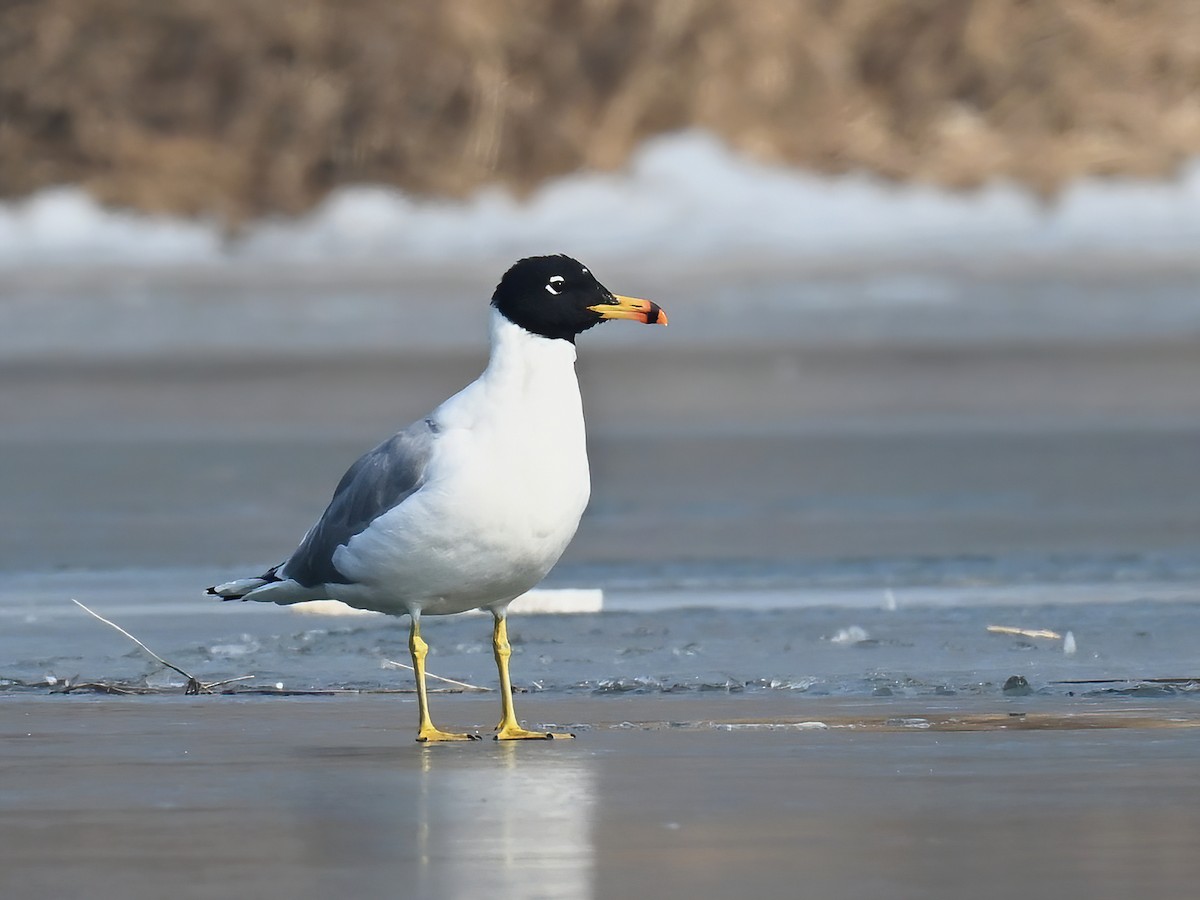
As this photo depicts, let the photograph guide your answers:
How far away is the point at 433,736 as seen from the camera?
6.20m

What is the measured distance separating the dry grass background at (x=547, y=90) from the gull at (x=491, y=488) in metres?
16.6

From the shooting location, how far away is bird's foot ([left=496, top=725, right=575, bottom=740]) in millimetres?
6164

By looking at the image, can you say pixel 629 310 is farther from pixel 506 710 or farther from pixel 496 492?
pixel 506 710

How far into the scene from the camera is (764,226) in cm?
2180

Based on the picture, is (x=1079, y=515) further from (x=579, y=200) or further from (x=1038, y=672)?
(x=579, y=200)

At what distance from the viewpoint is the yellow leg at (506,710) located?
619 centimetres

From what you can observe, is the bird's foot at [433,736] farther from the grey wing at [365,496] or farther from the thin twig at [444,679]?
the thin twig at [444,679]

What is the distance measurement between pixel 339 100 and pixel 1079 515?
14.9 metres

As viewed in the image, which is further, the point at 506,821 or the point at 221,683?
the point at 221,683

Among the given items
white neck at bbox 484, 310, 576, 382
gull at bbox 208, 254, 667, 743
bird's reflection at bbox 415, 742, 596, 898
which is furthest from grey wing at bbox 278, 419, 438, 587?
bird's reflection at bbox 415, 742, 596, 898

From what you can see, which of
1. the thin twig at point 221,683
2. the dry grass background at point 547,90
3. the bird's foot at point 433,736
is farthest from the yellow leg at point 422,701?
the dry grass background at point 547,90

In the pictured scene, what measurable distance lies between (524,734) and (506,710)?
20 centimetres

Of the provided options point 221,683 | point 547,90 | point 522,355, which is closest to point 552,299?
point 522,355

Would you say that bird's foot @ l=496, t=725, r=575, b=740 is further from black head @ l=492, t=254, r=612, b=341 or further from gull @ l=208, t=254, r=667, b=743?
black head @ l=492, t=254, r=612, b=341
